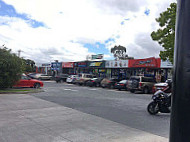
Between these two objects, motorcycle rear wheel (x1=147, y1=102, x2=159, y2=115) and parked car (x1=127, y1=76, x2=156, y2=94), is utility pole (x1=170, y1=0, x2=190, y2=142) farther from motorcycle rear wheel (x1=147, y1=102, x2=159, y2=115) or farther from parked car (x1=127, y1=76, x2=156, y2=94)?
parked car (x1=127, y1=76, x2=156, y2=94)

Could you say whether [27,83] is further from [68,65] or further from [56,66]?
[56,66]

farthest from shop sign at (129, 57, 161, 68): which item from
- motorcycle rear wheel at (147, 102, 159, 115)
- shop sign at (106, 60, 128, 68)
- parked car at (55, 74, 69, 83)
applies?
motorcycle rear wheel at (147, 102, 159, 115)

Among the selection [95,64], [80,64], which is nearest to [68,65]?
[80,64]

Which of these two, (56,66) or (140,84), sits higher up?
(56,66)

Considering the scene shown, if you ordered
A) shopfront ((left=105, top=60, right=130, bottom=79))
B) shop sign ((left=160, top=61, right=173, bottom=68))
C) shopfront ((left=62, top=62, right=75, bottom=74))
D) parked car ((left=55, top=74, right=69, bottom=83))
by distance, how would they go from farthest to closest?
shopfront ((left=62, top=62, right=75, bottom=74))
parked car ((left=55, top=74, right=69, bottom=83))
shopfront ((left=105, top=60, right=130, bottom=79))
shop sign ((left=160, top=61, right=173, bottom=68))

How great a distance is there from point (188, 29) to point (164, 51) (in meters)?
18.5

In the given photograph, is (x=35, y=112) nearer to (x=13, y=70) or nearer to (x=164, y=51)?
(x=13, y=70)

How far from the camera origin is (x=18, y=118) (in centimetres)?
711

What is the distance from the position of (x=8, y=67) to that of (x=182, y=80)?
49.6 ft

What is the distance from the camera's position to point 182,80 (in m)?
1.78

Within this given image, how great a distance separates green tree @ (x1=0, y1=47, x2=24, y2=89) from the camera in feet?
47.7

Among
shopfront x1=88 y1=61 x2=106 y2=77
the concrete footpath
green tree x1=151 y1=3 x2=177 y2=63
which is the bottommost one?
the concrete footpath

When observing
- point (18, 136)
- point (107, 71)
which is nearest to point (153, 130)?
point (18, 136)

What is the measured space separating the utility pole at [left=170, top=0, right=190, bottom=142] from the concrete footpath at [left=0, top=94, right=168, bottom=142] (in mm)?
3466
